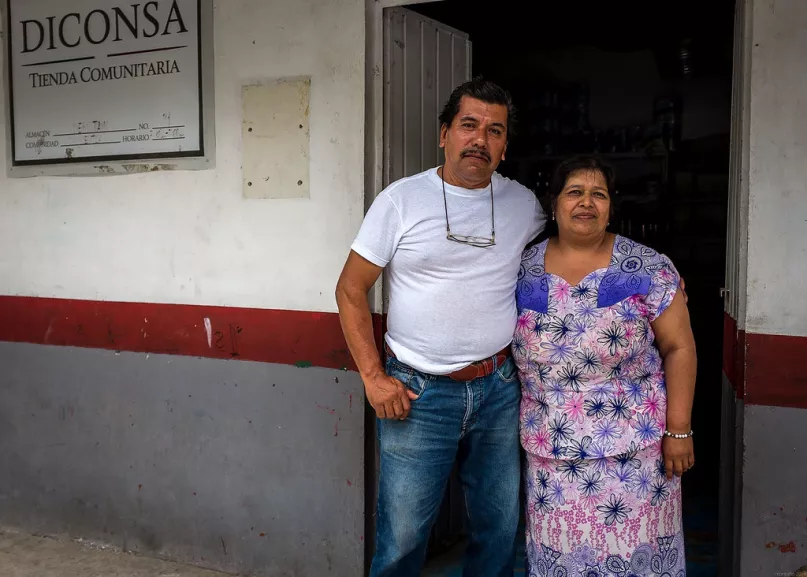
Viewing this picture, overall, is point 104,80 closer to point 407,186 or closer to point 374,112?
point 374,112

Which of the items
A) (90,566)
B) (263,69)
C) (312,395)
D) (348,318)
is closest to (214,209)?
(263,69)

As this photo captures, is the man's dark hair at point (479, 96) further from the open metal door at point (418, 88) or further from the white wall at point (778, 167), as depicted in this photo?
the white wall at point (778, 167)

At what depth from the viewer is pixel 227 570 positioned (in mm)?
3572

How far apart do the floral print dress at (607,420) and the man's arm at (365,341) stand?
16.8 inches

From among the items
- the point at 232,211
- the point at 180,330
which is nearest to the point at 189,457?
the point at 180,330

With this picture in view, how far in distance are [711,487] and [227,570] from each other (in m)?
2.65

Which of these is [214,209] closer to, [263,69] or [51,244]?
[263,69]

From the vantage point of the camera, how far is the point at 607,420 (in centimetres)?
243

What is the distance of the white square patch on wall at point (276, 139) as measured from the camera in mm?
3258

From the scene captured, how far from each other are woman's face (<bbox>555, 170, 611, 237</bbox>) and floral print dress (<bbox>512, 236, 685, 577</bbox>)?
0.39ft

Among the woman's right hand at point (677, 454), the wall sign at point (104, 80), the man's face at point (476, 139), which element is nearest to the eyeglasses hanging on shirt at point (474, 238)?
the man's face at point (476, 139)


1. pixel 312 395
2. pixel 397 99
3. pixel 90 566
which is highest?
pixel 397 99

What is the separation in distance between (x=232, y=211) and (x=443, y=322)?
130 centimetres

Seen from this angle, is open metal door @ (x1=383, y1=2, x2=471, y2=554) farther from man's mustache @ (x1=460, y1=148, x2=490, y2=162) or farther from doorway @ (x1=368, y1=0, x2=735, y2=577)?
doorway @ (x1=368, y1=0, x2=735, y2=577)
